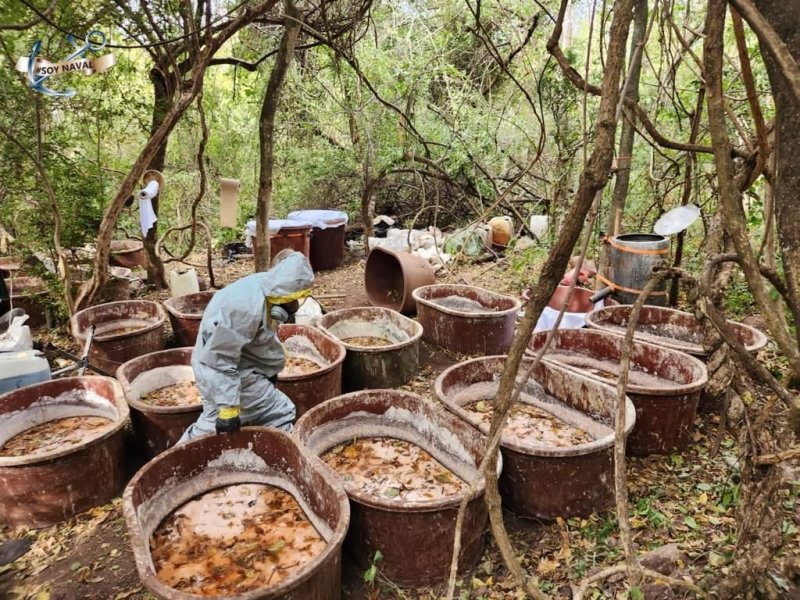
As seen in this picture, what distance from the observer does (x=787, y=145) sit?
3.54ft

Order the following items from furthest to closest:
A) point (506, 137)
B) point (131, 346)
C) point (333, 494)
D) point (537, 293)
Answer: point (506, 137), point (131, 346), point (333, 494), point (537, 293)

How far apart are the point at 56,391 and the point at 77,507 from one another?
1.11 meters

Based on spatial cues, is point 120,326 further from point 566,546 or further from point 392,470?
point 566,546

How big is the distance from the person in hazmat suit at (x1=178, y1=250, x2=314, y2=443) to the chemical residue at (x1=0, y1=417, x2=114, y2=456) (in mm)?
956

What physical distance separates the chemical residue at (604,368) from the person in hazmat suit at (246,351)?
2.42m

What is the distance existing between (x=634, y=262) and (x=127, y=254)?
23.0ft

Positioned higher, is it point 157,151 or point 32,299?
point 157,151

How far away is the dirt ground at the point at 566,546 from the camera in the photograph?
2.58 metres

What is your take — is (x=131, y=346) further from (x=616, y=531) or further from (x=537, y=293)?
(x=537, y=293)

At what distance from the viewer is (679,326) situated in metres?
4.86

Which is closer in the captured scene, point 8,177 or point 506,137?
point 8,177

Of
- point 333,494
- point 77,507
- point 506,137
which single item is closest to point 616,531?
point 333,494

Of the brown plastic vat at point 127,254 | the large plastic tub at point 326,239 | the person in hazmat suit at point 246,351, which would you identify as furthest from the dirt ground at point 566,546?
the large plastic tub at point 326,239

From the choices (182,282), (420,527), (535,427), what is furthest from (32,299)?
(535,427)
